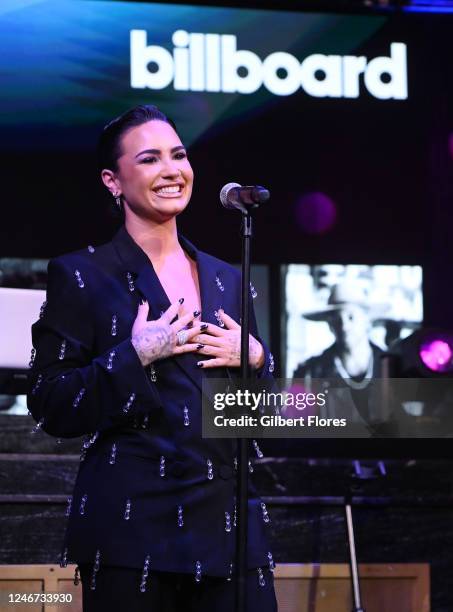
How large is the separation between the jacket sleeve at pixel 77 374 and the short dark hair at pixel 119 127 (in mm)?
294

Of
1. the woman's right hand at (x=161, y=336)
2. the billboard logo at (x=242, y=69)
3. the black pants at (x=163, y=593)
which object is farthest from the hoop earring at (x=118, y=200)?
the billboard logo at (x=242, y=69)

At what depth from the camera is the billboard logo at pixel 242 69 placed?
4.95 metres

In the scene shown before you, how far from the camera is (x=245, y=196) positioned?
80.7 inches

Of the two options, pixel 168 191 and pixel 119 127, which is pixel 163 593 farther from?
pixel 119 127

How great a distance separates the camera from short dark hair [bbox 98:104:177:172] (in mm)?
2332

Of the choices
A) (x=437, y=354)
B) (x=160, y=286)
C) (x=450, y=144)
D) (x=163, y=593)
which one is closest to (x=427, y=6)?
(x=450, y=144)

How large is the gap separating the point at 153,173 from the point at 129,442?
0.57m

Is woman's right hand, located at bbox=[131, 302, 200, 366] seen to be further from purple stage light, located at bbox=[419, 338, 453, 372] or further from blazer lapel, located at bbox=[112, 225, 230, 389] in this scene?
purple stage light, located at bbox=[419, 338, 453, 372]

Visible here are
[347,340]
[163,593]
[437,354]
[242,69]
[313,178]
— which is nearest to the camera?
[163,593]

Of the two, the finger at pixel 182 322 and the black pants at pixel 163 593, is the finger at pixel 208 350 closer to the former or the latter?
the finger at pixel 182 322

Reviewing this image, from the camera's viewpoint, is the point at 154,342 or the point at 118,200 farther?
the point at 118,200

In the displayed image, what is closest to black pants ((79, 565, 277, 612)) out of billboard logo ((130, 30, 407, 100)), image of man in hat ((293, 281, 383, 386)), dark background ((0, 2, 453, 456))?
image of man in hat ((293, 281, 383, 386))

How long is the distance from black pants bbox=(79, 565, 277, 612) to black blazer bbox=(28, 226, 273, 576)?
0.08 feet

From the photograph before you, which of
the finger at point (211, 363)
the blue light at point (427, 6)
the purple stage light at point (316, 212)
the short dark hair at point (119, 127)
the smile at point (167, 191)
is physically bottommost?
the finger at point (211, 363)
